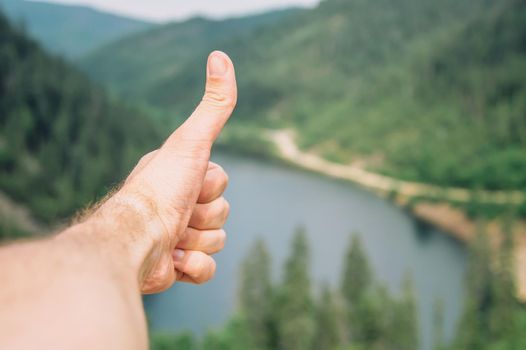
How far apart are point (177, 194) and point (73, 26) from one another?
14731 centimetres

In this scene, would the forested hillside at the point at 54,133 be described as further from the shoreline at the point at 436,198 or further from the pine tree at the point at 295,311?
the shoreline at the point at 436,198

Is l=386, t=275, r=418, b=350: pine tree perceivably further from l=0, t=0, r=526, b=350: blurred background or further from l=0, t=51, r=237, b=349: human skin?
l=0, t=51, r=237, b=349: human skin

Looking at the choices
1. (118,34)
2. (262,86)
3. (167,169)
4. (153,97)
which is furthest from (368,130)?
(118,34)

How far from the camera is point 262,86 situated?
211ft

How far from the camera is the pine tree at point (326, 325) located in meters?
15.8

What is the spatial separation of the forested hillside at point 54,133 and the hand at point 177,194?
23.1 meters

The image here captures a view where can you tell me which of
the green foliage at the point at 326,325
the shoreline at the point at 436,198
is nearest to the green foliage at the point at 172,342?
the green foliage at the point at 326,325

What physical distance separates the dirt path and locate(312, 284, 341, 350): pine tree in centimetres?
1752

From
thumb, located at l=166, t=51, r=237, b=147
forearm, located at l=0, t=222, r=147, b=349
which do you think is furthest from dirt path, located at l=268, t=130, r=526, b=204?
forearm, located at l=0, t=222, r=147, b=349

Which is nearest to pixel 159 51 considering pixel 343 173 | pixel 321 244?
pixel 343 173

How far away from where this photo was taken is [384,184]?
3634 centimetres

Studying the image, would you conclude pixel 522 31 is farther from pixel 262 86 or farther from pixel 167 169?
pixel 167 169

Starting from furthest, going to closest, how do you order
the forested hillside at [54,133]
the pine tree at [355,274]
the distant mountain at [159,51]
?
the distant mountain at [159,51], the forested hillside at [54,133], the pine tree at [355,274]

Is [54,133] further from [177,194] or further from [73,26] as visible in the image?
[73,26]
